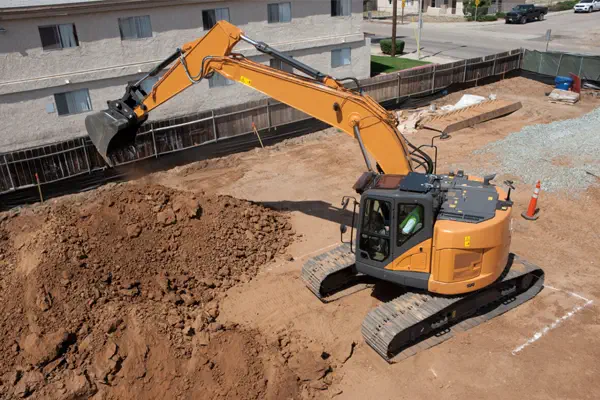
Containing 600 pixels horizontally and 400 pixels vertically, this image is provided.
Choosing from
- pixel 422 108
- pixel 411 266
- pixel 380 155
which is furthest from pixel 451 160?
pixel 411 266

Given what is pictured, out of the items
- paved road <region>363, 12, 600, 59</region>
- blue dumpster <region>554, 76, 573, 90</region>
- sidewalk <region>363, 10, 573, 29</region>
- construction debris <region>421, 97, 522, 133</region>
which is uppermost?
sidewalk <region>363, 10, 573, 29</region>

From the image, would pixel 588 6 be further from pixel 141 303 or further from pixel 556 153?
pixel 141 303

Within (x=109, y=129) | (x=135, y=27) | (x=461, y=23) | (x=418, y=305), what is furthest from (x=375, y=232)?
(x=461, y=23)

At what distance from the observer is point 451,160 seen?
17.8 meters

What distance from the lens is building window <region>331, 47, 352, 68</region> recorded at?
25831 millimetres

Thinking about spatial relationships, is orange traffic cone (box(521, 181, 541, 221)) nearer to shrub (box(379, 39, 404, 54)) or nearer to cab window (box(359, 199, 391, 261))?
cab window (box(359, 199, 391, 261))

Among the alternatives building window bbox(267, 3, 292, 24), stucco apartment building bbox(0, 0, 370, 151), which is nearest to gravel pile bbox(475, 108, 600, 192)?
building window bbox(267, 3, 292, 24)

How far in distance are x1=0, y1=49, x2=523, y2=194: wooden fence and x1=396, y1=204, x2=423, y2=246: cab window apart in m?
10.9

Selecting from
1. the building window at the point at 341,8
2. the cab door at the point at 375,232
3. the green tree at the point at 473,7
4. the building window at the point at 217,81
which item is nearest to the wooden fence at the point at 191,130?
the building window at the point at 217,81

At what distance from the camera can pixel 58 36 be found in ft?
61.8

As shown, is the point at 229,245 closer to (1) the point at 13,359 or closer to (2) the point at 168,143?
(1) the point at 13,359

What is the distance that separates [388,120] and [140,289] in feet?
19.9

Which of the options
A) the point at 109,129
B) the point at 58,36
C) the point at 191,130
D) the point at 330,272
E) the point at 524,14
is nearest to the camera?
the point at 330,272

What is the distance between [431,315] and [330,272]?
233 cm
